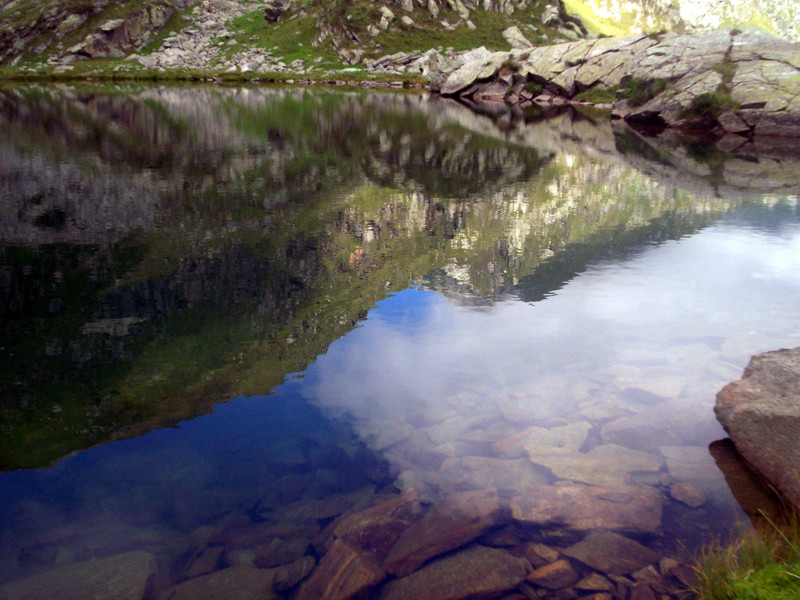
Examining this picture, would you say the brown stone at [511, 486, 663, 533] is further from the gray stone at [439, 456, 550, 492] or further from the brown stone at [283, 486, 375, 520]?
the brown stone at [283, 486, 375, 520]

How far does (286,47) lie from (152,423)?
140m

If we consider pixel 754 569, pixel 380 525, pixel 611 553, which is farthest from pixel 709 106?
pixel 380 525

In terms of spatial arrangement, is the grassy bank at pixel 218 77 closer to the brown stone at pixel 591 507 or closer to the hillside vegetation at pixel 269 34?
the hillside vegetation at pixel 269 34

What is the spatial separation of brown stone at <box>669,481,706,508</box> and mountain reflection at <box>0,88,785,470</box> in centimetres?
552

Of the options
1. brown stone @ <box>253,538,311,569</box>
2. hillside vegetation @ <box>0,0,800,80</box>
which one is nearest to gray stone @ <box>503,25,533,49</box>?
hillside vegetation @ <box>0,0,800,80</box>

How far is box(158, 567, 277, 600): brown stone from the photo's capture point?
4.66 metres

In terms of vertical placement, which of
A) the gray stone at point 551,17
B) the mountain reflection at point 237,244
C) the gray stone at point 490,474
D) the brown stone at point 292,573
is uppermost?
the gray stone at point 551,17

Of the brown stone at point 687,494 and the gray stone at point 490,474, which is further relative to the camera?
the gray stone at point 490,474

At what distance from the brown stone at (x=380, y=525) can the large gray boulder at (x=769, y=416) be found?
4036 millimetres

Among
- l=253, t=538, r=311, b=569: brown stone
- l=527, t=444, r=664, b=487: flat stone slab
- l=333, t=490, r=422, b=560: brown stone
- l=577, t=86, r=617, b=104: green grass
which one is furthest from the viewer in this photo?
l=577, t=86, r=617, b=104: green grass

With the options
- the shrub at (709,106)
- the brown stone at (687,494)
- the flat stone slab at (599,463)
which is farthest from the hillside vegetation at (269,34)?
the brown stone at (687,494)

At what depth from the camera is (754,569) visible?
4453 mm

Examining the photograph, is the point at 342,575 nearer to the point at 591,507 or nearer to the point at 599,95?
the point at 591,507

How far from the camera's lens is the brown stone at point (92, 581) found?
182 inches
